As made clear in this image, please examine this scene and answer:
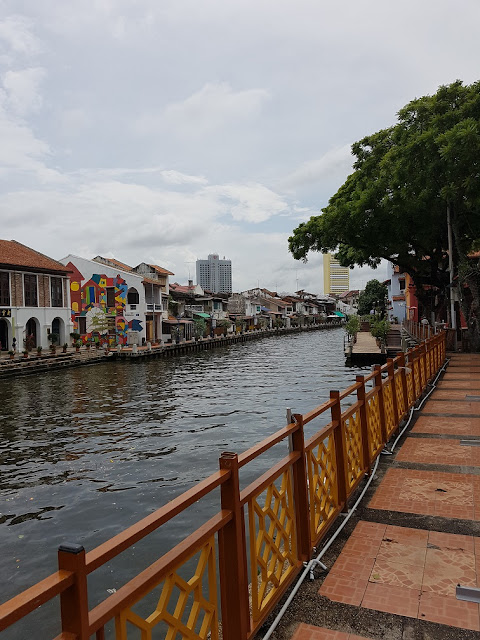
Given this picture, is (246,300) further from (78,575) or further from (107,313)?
(78,575)

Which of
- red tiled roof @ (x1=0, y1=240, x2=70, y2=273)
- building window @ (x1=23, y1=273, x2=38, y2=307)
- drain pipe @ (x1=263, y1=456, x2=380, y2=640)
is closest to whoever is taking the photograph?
drain pipe @ (x1=263, y1=456, x2=380, y2=640)

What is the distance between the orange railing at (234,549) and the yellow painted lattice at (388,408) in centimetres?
115

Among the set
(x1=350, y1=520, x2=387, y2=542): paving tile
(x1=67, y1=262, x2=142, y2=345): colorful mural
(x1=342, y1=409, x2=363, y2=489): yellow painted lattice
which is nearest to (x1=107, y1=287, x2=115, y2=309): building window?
(x1=67, y1=262, x2=142, y2=345): colorful mural

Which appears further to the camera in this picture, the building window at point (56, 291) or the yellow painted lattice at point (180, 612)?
the building window at point (56, 291)

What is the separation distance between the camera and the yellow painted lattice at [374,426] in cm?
639

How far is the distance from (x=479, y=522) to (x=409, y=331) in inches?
1260

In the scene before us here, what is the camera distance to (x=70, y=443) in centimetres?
1364

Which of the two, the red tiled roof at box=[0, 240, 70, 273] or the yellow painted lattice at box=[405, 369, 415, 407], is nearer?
the yellow painted lattice at box=[405, 369, 415, 407]

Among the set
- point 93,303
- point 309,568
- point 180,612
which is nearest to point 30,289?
point 93,303

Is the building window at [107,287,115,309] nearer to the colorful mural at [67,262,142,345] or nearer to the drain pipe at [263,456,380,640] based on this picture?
the colorful mural at [67,262,142,345]

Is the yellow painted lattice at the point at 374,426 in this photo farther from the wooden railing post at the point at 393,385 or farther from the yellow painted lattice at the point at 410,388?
the yellow painted lattice at the point at 410,388

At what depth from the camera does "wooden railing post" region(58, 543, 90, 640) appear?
6.07 feet

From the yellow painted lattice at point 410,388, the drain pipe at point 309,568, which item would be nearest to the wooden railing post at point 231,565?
the drain pipe at point 309,568

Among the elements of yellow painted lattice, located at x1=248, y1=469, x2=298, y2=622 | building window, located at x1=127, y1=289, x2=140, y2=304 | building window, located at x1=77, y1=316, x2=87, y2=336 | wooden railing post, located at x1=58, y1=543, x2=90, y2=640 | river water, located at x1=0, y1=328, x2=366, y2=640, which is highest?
building window, located at x1=127, y1=289, x2=140, y2=304
